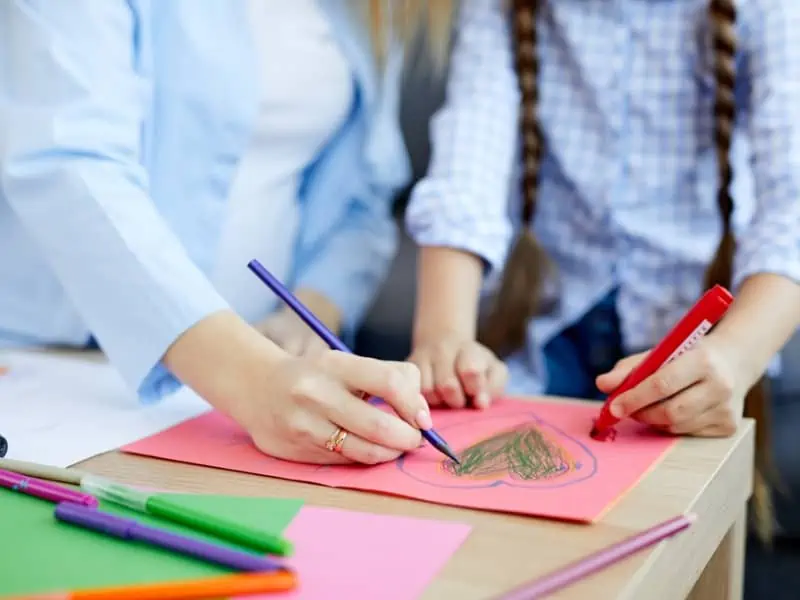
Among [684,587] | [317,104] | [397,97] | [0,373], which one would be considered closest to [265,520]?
[684,587]

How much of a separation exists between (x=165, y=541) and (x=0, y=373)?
0.37m

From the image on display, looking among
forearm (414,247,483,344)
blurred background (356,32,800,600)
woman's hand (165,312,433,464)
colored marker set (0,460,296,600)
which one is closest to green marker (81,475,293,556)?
colored marker set (0,460,296,600)

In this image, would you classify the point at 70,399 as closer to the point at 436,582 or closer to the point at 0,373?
the point at 0,373

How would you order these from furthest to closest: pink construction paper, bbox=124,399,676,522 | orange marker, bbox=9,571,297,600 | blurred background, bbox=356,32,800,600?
blurred background, bbox=356,32,800,600 → pink construction paper, bbox=124,399,676,522 → orange marker, bbox=9,571,297,600

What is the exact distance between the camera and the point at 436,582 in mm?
379

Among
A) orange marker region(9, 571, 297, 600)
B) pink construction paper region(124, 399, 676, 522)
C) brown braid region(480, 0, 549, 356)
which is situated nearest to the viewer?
orange marker region(9, 571, 297, 600)

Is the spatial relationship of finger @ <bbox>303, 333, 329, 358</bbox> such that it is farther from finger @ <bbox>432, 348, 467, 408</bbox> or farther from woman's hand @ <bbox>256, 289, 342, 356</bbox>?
finger @ <bbox>432, 348, 467, 408</bbox>

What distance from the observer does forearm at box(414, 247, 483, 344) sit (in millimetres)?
768

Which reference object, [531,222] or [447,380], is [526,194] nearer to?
[531,222]

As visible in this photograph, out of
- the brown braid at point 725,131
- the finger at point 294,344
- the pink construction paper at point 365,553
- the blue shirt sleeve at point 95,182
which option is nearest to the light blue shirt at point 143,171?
the blue shirt sleeve at point 95,182

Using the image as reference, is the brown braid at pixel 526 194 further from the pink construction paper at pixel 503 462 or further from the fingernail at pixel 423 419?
the fingernail at pixel 423 419

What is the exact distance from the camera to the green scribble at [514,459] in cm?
51

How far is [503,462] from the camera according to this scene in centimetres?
53

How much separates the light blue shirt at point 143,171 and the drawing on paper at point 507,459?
7.0 inches
